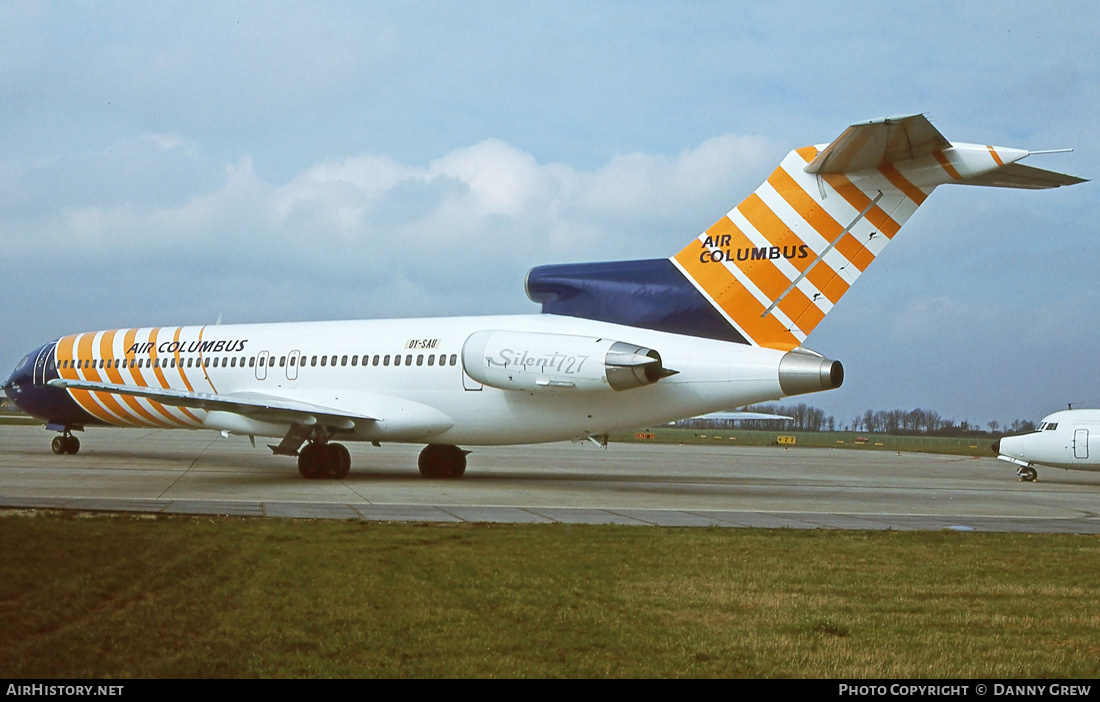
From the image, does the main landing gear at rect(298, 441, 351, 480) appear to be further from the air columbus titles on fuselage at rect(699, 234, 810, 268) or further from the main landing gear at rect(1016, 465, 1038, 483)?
the main landing gear at rect(1016, 465, 1038, 483)

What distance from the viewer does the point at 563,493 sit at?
18078 mm

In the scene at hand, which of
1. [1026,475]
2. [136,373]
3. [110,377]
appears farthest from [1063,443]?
[110,377]

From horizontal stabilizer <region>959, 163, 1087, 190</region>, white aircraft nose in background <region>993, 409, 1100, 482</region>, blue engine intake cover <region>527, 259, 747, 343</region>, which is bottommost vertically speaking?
white aircraft nose in background <region>993, 409, 1100, 482</region>

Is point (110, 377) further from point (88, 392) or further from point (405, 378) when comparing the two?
point (405, 378)

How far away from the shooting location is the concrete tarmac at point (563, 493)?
44.5 ft

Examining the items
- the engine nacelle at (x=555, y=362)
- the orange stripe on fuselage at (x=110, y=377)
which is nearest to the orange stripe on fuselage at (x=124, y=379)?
the orange stripe on fuselage at (x=110, y=377)

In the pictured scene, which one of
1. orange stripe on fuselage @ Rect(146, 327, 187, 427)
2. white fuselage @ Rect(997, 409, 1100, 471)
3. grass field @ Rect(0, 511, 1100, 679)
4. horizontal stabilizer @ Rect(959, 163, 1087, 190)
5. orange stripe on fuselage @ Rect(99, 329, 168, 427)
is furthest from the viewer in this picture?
orange stripe on fuselage @ Rect(99, 329, 168, 427)

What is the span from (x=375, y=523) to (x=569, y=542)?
102 inches

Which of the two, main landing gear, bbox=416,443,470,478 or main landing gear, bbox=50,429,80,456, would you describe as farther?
main landing gear, bbox=50,429,80,456

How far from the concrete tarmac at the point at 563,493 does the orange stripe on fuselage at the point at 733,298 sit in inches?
111

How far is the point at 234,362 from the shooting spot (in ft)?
78.1

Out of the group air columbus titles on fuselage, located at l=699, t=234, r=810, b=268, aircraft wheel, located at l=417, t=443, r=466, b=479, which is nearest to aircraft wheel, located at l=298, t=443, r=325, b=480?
aircraft wheel, located at l=417, t=443, r=466, b=479

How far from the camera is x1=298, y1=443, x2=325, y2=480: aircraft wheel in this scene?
20.7 metres

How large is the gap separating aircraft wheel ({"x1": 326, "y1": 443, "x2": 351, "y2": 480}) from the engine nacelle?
343 cm
